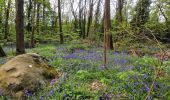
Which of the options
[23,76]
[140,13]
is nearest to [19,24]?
[23,76]

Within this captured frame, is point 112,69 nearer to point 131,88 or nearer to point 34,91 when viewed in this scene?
point 131,88

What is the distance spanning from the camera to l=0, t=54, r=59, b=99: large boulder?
6.77 m

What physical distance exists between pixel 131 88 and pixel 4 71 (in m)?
3.81

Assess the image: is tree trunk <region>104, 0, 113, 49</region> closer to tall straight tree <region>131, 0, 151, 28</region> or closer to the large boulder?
tall straight tree <region>131, 0, 151, 28</region>

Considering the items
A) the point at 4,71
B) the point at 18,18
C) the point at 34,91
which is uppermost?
the point at 18,18

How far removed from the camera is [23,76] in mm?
6977

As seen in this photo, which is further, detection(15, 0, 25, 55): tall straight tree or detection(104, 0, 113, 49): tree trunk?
detection(15, 0, 25, 55): tall straight tree

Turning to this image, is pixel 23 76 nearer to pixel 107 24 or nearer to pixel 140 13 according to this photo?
pixel 107 24

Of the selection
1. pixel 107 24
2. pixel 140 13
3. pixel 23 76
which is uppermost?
pixel 140 13

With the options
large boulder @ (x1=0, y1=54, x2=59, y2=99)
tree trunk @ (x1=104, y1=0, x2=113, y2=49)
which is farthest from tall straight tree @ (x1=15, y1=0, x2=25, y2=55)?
tree trunk @ (x1=104, y1=0, x2=113, y2=49)

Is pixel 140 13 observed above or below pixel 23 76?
above

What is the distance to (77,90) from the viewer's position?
20.1ft

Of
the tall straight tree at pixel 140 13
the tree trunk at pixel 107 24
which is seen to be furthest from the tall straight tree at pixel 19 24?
the tall straight tree at pixel 140 13

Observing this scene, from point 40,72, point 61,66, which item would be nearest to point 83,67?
point 61,66
